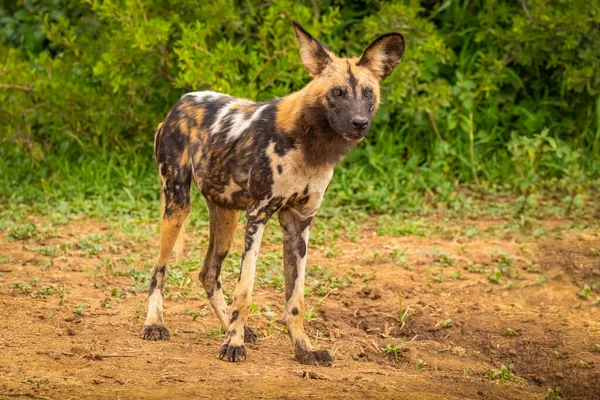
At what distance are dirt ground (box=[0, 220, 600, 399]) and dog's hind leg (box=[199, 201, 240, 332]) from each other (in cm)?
15

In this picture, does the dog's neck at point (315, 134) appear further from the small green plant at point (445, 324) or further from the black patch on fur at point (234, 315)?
the small green plant at point (445, 324)

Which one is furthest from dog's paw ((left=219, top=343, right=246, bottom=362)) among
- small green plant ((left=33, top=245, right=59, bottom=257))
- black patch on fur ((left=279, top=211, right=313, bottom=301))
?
small green plant ((left=33, top=245, right=59, bottom=257))

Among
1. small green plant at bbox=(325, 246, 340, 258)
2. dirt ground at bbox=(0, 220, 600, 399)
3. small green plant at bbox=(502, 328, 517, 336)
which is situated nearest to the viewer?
dirt ground at bbox=(0, 220, 600, 399)

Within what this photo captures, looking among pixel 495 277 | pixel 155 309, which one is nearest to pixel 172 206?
pixel 155 309

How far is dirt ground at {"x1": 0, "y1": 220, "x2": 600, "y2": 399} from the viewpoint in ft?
14.1

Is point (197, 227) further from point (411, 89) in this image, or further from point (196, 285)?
point (411, 89)

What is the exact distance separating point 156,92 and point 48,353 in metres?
4.55

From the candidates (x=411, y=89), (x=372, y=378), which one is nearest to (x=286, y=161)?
(x=372, y=378)

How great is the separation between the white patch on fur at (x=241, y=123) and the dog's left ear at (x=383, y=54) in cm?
60

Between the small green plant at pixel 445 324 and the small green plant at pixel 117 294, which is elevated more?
the small green plant at pixel 445 324

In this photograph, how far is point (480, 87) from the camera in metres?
8.68

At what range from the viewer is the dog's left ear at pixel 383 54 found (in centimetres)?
477

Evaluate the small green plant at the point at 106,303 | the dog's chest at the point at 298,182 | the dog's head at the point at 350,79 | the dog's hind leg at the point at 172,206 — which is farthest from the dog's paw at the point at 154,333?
the dog's head at the point at 350,79

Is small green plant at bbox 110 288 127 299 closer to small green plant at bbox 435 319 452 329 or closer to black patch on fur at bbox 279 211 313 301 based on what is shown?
black patch on fur at bbox 279 211 313 301
